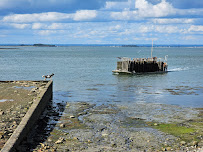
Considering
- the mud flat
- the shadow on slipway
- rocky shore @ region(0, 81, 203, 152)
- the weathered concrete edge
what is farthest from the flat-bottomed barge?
the weathered concrete edge

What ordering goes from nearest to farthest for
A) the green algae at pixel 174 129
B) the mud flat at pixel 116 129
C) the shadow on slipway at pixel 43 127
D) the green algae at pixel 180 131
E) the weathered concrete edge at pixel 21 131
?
the weathered concrete edge at pixel 21 131, the shadow on slipway at pixel 43 127, the mud flat at pixel 116 129, the green algae at pixel 180 131, the green algae at pixel 174 129

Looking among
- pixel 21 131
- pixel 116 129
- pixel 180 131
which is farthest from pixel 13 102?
pixel 180 131

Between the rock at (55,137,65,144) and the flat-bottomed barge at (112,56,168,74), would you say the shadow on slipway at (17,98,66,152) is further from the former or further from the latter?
the flat-bottomed barge at (112,56,168,74)

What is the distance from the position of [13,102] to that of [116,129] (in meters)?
7.00

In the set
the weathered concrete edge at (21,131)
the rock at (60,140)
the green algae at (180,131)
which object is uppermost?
the weathered concrete edge at (21,131)

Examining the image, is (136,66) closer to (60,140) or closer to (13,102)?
(13,102)

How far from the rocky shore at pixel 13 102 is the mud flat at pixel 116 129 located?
0.98 meters

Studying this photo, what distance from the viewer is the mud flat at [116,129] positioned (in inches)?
537

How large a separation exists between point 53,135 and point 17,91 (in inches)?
342

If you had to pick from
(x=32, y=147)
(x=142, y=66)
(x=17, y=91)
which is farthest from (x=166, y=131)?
(x=142, y=66)

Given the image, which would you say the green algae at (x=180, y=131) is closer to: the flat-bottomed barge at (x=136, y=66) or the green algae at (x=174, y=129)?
the green algae at (x=174, y=129)

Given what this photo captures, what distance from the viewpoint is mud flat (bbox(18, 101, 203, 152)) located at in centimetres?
1364

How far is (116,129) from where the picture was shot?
16.4m

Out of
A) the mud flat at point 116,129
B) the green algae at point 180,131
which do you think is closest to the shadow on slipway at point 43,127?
the mud flat at point 116,129
